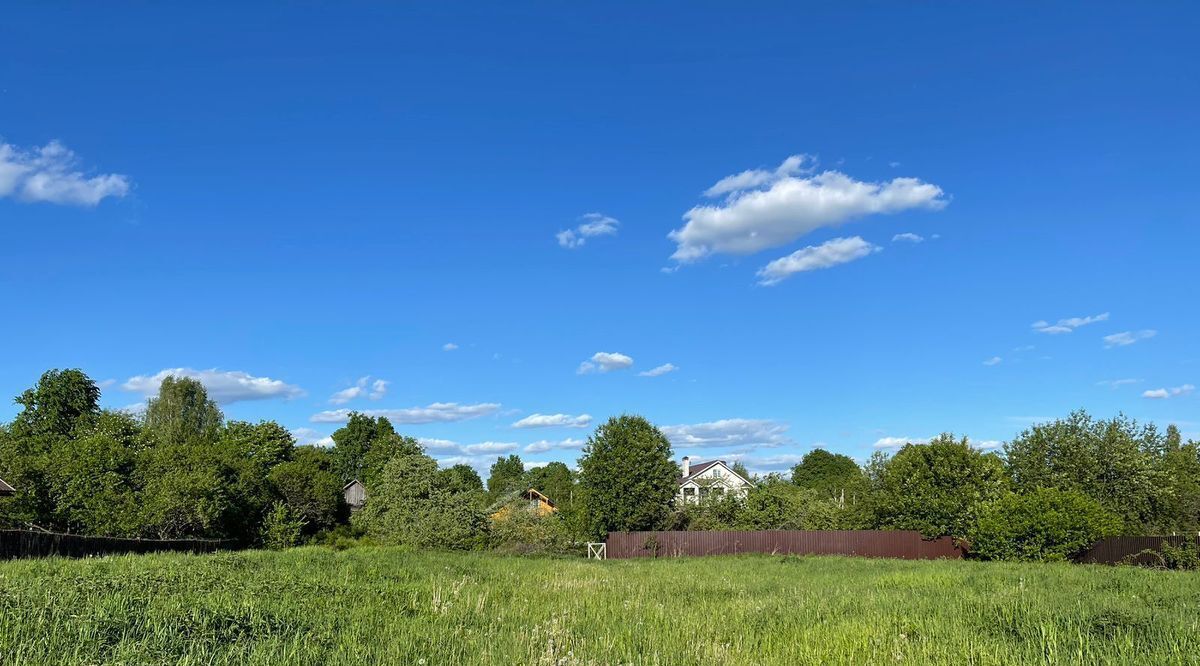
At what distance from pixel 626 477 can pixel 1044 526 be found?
18.6 metres

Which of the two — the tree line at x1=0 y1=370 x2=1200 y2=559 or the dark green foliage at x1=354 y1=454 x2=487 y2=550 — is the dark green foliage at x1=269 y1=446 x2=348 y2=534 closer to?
the tree line at x1=0 y1=370 x2=1200 y2=559

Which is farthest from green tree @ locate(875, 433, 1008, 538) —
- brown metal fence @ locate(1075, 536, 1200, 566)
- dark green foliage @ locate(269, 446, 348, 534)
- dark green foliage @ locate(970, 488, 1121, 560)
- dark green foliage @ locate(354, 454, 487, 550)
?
dark green foliage @ locate(269, 446, 348, 534)

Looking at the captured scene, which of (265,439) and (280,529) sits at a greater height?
(265,439)

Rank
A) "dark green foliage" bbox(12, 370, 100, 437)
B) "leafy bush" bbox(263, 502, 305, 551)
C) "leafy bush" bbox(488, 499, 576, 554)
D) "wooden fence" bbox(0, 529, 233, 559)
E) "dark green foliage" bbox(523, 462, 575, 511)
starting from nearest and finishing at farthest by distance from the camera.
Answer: "wooden fence" bbox(0, 529, 233, 559) → "leafy bush" bbox(488, 499, 576, 554) → "leafy bush" bbox(263, 502, 305, 551) → "dark green foliage" bbox(12, 370, 100, 437) → "dark green foliage" bbox(523, 462, 575, 511)

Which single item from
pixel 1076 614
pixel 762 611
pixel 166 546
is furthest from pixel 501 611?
pixel 166 546

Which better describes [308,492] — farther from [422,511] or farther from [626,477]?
[626,477]

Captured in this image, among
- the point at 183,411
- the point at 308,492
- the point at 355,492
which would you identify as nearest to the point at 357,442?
the point at 355,492

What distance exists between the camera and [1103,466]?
127 ft

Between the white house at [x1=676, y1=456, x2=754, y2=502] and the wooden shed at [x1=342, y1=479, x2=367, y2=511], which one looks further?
the wooden shed at [x1=342, y1=479, x2=367, y2=511]

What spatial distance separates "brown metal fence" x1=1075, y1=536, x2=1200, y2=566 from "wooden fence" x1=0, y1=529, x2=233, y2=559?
32496 mm

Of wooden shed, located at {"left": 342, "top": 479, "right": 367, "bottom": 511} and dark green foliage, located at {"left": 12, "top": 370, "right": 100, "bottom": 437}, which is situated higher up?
dark green foliage, located at {"left": 12, "top": 370, "right": 100, "bottom": 437}

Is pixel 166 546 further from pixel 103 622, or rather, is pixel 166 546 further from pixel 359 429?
pixel 359 429

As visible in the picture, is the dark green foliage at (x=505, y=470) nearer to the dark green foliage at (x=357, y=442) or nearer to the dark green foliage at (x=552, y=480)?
the dark green foliage at (x=552, y=480)

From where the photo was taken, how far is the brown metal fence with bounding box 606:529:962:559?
113 feet
